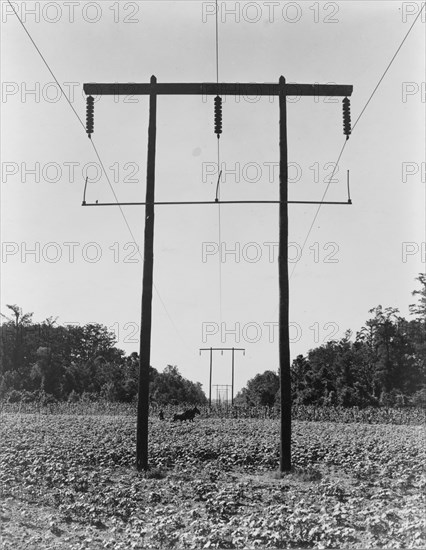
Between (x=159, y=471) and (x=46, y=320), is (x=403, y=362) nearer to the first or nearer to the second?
(x=46, y=320)

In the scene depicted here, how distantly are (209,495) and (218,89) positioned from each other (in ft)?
30.7

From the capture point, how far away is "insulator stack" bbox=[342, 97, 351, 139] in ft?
49.0

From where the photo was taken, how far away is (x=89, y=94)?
1542 centimetres

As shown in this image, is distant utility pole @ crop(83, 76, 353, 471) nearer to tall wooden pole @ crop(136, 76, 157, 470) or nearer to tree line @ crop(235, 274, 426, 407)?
tall wooden pole @ crop(136, 76, 157, 470)

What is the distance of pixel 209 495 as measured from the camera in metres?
11.3

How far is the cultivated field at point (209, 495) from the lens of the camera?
27.6 feet

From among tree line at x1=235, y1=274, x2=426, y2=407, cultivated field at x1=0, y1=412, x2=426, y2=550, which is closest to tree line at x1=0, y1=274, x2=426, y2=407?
tree line at x1=235, y1=274, x2=426, y2=407

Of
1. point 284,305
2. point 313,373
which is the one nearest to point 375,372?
point 313,373

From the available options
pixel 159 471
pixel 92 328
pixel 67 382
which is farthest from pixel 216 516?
pixel 92 328

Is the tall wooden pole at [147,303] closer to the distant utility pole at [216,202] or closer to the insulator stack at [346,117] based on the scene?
the distant utility pole at [216,202]

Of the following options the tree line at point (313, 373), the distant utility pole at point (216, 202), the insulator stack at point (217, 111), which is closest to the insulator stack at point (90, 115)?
the distant utility pole at point (216, 202)

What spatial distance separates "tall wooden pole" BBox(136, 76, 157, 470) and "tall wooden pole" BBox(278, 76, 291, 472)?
10.3ft

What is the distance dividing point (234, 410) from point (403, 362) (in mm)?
49465

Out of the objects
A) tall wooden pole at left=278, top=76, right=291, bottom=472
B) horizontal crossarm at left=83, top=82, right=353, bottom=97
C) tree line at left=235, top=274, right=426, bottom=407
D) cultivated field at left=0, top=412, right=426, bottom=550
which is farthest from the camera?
tree line at left=235, top=274, right=426, bottom=407
